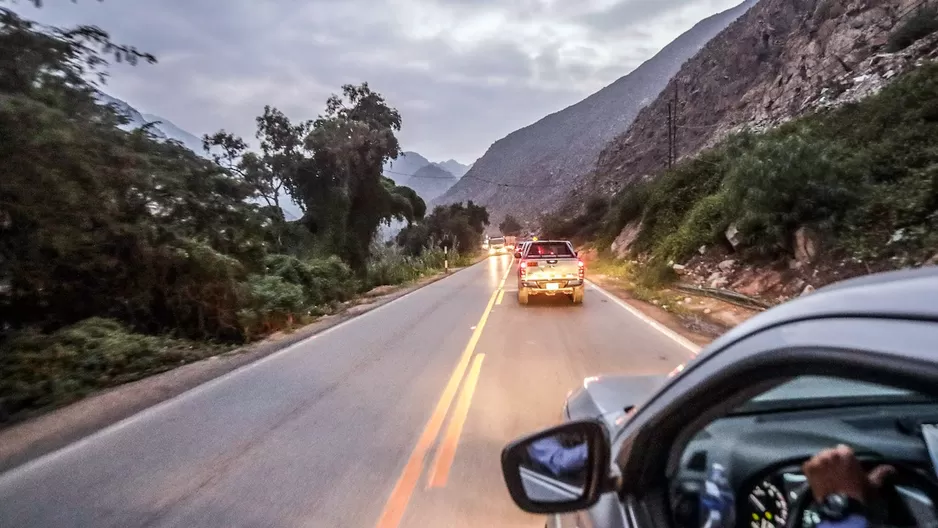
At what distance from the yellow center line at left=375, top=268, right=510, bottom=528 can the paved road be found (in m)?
0.02

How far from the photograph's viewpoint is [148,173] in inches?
450

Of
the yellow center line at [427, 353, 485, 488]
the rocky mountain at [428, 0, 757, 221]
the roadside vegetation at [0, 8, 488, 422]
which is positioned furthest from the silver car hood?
the rocky mountain at [428, 0, 757, 221]

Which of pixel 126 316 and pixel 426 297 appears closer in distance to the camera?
pixel 126 316

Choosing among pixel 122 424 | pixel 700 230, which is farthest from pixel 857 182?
pixel 122 424

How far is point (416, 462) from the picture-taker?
555 cm

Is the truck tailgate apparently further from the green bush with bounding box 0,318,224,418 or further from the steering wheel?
the steering wheel

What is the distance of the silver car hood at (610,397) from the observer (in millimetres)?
3039

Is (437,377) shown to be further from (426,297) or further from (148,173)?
(426,297)

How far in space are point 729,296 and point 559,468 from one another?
1624cm

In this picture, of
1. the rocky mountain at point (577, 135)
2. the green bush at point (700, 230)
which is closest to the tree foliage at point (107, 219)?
the green bush at point (700, 230)

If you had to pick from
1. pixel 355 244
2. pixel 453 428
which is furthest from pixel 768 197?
pixel 355 244

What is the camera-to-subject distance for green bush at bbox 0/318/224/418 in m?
8.52

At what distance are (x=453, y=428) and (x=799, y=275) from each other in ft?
43.8

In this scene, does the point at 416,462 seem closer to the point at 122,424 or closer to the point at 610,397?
the point at 610,397
